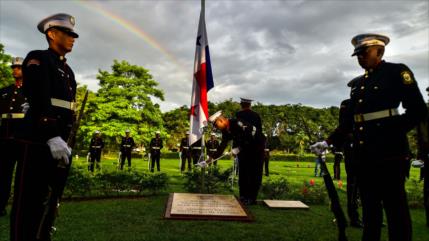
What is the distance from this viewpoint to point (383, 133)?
3.78 metres

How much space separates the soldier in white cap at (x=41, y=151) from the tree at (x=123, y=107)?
40705 millimetres

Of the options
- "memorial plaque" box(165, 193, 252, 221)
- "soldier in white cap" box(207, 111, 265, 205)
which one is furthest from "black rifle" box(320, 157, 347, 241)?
"soldier in white cap" box(207, 111, 265, 205)

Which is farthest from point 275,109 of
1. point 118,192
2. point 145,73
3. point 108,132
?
point 118,192

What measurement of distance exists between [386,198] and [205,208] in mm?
3951

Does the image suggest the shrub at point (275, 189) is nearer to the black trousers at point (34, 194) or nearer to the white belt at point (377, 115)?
the white belt at point (377, 115)

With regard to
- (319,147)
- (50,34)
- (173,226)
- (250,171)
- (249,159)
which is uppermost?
(50,34)

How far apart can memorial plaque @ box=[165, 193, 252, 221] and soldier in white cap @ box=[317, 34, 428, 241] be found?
3017mm

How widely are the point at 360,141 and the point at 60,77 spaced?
364 cm

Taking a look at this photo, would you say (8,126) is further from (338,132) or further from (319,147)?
(338,132)

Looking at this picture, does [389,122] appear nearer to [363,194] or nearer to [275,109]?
[363,194]

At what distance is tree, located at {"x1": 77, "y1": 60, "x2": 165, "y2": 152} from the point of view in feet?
145

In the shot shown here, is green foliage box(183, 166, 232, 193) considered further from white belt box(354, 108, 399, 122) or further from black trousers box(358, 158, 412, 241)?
white belt box(354, 108, 399, 122)

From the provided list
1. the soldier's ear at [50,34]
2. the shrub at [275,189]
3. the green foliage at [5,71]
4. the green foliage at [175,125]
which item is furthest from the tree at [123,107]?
the soldier's ear at [50,34]

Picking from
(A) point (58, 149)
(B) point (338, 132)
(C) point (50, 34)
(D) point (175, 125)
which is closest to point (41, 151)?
(A) point (58, 149)
